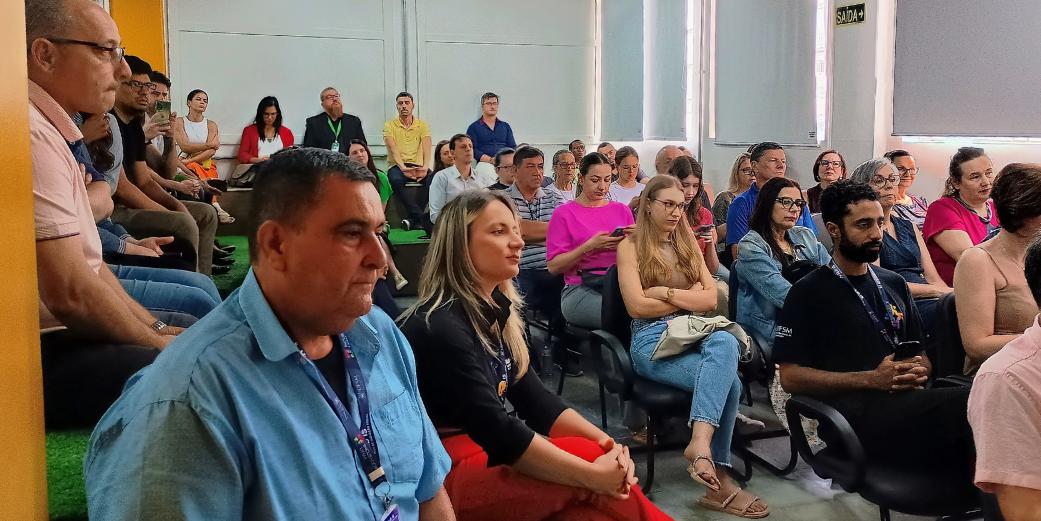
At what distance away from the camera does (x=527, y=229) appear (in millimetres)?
5266

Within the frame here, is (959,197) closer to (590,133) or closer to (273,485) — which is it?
(273,485)

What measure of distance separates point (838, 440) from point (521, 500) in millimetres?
1120

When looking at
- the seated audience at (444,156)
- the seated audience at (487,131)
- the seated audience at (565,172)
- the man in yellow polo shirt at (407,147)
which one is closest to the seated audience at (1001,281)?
the seated audience at (565,172)

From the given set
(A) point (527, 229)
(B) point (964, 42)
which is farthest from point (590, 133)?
(A) point (527, 229)

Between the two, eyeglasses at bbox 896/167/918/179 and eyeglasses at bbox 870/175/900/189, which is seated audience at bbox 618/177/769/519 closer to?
eyeglasses at bbox 870/175/900/189

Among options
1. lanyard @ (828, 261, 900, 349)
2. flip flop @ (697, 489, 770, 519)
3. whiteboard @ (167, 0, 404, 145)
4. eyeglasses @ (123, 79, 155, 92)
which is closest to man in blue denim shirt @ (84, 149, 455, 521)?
lanyard @ (828, 261, 900, 349)

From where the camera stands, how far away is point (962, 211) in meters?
4.36

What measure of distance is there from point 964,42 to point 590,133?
19.2 ft

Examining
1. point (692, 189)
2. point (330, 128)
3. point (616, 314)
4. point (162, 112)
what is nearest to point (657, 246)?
point (616, 314)

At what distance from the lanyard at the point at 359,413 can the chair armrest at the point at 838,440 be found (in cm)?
167

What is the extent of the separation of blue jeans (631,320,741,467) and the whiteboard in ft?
25.8

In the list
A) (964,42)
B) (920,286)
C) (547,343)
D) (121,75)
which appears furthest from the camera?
(964,42)

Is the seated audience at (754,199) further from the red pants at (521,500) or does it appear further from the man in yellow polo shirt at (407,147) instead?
the man in yellow polo shirt at (407,147)

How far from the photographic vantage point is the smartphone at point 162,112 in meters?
3.80
